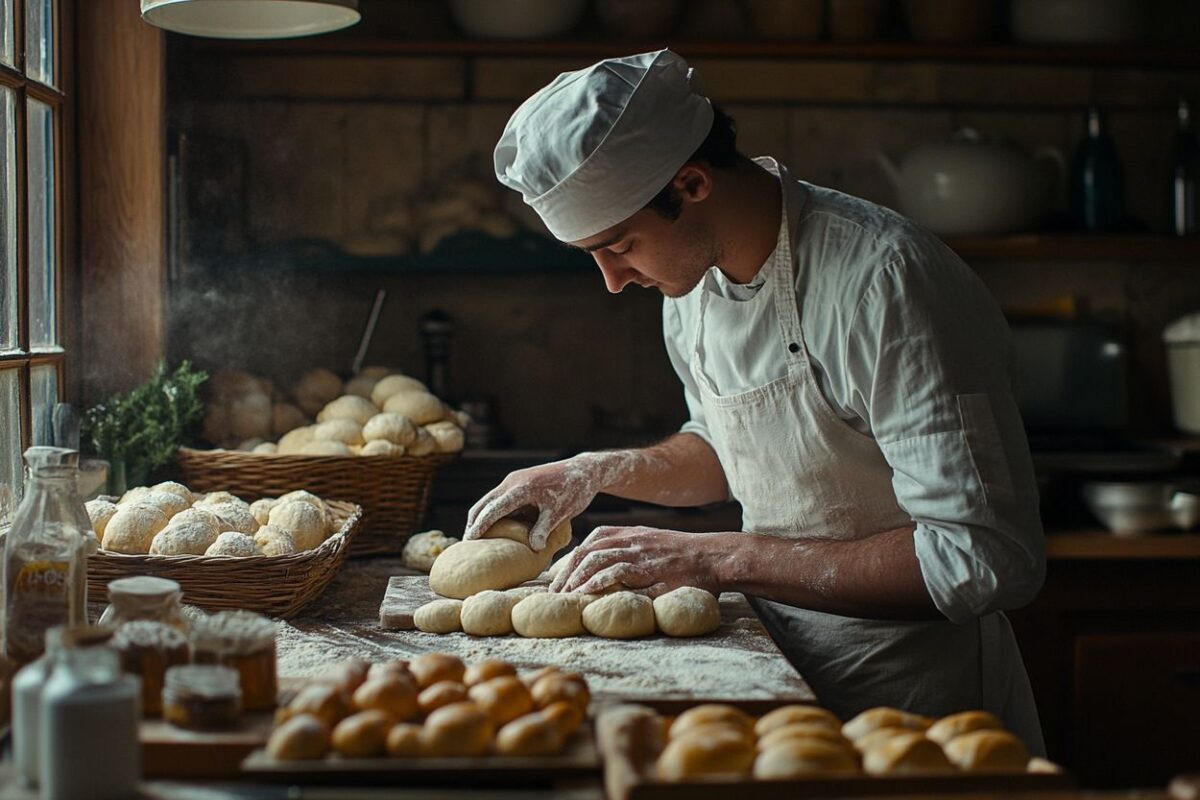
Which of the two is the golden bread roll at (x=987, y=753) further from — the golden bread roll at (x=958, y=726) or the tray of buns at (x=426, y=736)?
the tray of buns at (x=426, y=736)

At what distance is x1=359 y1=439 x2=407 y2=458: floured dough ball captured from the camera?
2.38 meters

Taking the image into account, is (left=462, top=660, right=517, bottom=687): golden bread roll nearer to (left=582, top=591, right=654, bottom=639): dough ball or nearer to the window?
(left=582, top=591, right=654, bottom=639): dough ball

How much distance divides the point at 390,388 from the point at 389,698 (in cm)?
156

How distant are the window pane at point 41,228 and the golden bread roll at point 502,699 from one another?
1406 millimetres

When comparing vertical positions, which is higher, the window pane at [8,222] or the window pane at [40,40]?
the window pane at [40,40]

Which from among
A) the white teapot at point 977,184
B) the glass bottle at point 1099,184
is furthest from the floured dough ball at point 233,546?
the glass bottle at point 1099,184

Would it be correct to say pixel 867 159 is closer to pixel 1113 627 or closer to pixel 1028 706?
pixel 1113 627

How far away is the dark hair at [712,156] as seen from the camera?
182 cm

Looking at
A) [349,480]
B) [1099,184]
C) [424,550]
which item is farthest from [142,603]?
[1099,184]

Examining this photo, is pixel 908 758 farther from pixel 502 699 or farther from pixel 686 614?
pixel 686 614

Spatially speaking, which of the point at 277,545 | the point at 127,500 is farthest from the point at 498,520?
the point at 127,500

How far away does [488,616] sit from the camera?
173cm

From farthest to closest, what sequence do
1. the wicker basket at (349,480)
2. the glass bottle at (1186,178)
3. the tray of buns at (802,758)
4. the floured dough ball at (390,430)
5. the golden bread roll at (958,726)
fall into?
the glass bottle at (1186,178) < the floured dough ball at (390,430) < the wicker basket at (349,480) < the golden bread roll at (958,726) < the tray of buns at (802,758)

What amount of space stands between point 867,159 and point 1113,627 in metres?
1.45
